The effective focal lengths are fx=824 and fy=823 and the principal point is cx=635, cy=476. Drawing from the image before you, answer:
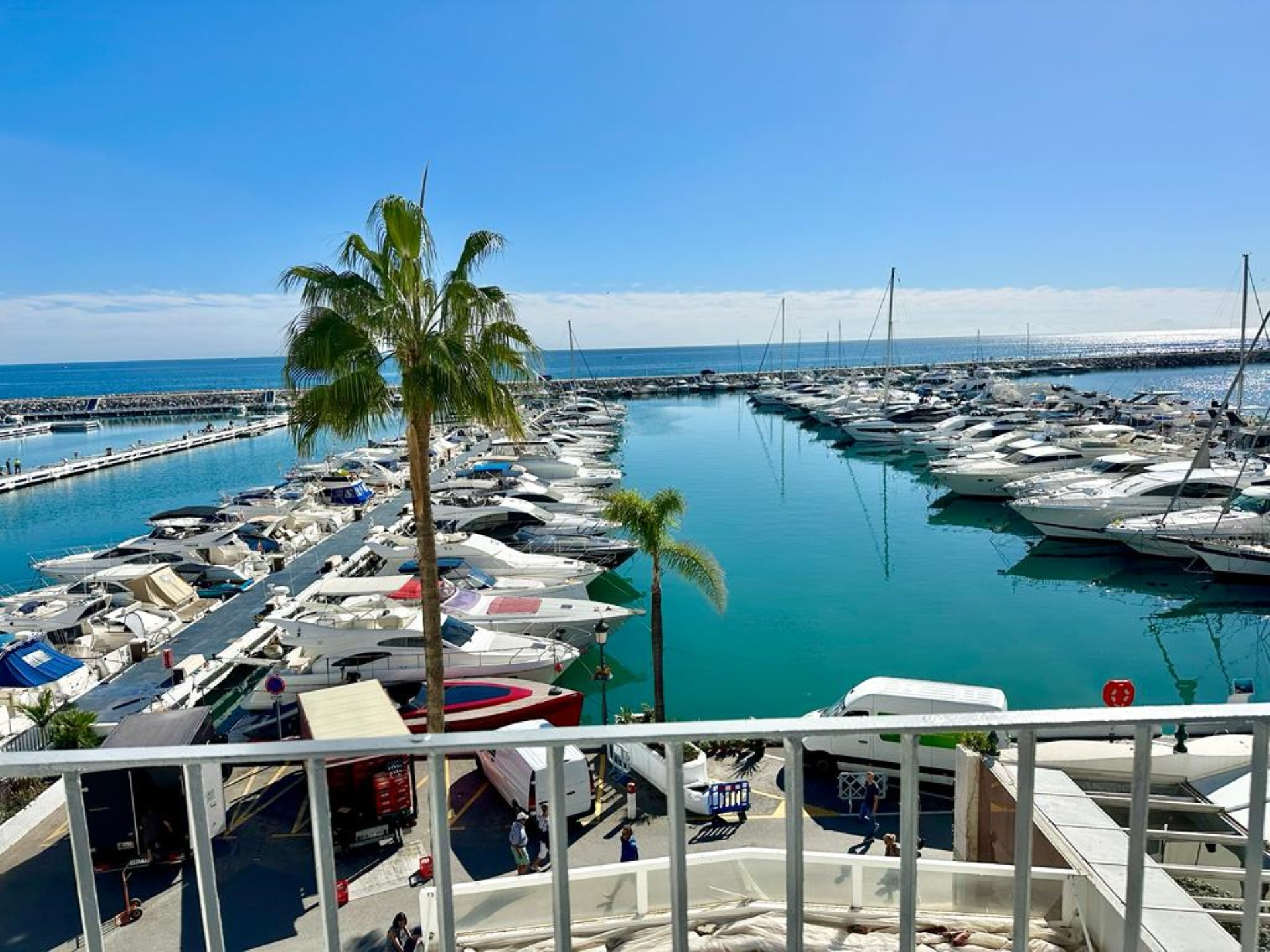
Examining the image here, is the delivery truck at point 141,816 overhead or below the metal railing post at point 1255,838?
below

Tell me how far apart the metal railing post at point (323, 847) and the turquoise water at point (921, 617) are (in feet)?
63.3

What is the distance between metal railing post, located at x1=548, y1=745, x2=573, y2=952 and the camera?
9.14 feet

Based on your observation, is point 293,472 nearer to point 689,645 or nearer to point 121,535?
point 121,535

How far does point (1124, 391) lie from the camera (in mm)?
113625

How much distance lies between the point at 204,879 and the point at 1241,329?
2554 inches

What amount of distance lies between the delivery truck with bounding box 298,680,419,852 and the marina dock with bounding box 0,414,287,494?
120 ft

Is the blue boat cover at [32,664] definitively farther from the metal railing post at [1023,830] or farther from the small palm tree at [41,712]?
the metal railing post at [1023,830]

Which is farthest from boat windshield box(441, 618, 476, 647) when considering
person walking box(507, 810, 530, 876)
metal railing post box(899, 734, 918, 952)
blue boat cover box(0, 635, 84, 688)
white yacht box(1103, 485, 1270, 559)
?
white yacht box(1103, 485, 1270, 559)

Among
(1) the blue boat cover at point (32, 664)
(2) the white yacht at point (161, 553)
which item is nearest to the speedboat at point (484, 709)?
(1) the blue boat cover at point (32, 664)

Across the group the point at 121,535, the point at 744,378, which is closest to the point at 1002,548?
the point at 121,535

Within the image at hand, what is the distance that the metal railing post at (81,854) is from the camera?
2.64m

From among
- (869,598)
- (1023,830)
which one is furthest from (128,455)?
(1023,830)

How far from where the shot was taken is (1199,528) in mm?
31969

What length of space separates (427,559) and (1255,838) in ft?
39.5
